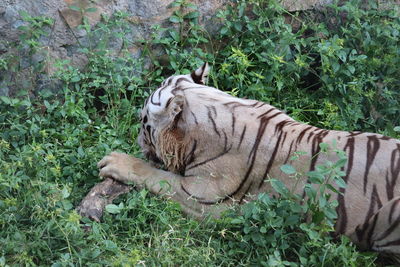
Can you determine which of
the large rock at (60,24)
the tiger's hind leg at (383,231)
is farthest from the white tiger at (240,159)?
the large rock at (60,24)

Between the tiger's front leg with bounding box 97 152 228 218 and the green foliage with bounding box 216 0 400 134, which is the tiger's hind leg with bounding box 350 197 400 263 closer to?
the tiger's front leg with bounding box 97 152 228 218

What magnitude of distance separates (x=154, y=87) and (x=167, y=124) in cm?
95

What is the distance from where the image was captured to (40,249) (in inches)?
131

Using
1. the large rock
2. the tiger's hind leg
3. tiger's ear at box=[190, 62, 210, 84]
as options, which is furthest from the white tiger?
the large rock

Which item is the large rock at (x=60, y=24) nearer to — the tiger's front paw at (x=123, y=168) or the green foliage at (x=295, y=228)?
the tiger's front paw at (x=123, y=168)

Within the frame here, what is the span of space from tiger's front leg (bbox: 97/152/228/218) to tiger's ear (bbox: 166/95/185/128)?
0.97 ft

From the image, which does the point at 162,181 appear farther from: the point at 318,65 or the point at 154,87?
the point at 318,65

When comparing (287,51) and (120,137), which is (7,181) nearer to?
(120,137)

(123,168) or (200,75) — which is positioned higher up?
(200,75)

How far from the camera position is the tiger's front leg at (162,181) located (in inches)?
149

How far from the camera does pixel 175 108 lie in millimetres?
3934

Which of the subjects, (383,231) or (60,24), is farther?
(60,24)

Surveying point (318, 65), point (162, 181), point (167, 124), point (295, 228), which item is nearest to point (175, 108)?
point (167, 124)

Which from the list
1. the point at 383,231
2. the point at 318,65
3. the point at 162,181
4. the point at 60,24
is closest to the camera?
the point at 383,231
